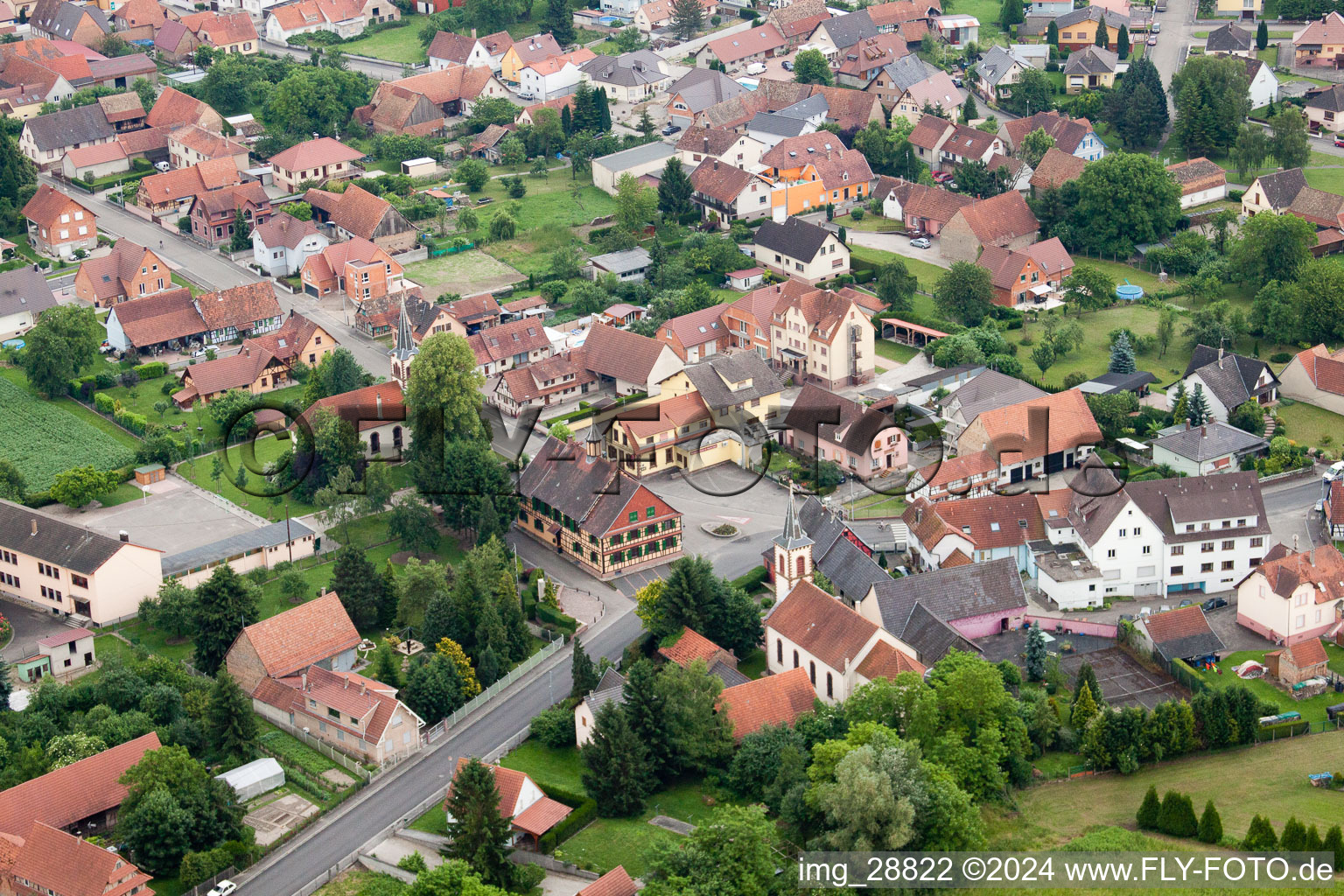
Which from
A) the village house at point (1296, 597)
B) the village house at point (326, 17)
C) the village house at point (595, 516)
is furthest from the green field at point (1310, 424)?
the village house at point (326, 17)

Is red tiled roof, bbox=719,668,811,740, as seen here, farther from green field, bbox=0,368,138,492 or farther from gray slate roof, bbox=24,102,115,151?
gray slate roof, bbox=24,102,115,151

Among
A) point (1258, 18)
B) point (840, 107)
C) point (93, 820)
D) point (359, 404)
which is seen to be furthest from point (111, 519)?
point (1258, 18)

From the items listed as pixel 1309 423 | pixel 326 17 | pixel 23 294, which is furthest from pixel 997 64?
pixel 23 294

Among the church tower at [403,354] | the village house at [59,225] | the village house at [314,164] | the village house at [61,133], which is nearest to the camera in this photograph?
the church tower at [403,354]


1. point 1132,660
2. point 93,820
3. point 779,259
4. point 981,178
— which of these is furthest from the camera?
point 981,178

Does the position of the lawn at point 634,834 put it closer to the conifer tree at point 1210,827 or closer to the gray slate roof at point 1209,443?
the conifer tree at point 1210,827

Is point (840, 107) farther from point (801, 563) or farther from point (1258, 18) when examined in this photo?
point (801, 563)
